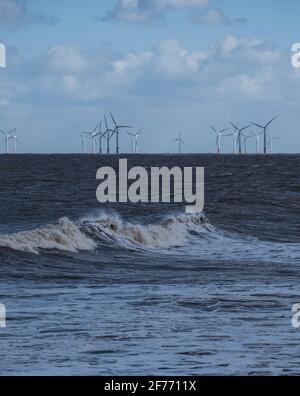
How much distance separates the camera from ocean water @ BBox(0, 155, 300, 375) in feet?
42.4

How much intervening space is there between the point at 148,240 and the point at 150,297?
53.9 feet

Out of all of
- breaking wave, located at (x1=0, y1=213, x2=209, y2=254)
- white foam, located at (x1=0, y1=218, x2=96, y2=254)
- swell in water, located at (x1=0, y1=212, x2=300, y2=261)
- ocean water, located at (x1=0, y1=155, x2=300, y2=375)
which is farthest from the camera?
breaking wave, located at (x1=0, y1=213, x2=209, y2=254)

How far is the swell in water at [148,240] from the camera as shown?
30047 mm

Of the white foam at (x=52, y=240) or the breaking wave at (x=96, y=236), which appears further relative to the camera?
the breaking wave at (x=96, y=236)

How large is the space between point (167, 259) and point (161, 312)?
11692 mm

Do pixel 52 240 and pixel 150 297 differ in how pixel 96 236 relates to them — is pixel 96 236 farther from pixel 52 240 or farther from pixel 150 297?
pixel 150 297

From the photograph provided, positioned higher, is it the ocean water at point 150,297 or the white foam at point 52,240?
the white foam at point 52,240

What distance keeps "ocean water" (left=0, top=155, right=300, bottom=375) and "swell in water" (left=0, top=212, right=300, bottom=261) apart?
0.05 meters

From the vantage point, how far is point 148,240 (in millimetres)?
35125

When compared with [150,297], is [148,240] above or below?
above

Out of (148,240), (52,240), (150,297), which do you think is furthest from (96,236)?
(150,297)

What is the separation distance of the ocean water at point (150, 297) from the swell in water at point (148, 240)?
0.05 metres

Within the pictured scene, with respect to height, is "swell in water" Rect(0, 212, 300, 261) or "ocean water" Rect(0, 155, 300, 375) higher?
"swell in water" Rect(0, 212, 300, 261)
